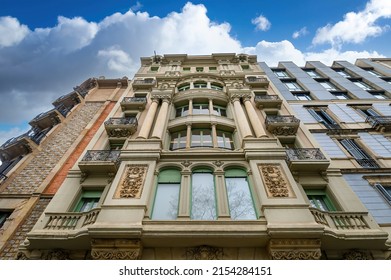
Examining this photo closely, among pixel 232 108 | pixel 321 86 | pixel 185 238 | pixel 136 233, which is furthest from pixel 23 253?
pixel 321 86

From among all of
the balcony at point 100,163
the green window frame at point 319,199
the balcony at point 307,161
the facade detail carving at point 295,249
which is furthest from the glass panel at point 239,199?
the balcony at point 100,163

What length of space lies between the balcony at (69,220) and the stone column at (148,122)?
4.88m

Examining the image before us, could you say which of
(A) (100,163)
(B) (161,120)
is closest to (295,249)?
(A) (100,163)

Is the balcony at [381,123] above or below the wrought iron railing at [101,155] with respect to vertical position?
above

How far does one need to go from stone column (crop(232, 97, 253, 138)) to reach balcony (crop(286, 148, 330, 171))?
240 cm

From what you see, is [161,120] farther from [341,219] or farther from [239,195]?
[341,219]

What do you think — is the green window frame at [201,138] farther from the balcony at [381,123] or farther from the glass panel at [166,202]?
the balcony at [381,123]

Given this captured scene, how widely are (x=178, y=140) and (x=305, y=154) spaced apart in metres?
6.97

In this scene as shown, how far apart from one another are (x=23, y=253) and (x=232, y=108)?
520 inches

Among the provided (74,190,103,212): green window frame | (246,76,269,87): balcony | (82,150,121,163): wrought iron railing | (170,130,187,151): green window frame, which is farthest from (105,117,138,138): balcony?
(246,76,269,87): balcony

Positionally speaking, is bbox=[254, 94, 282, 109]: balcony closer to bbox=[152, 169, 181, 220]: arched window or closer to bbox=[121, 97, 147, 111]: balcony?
bbox=[121, 97, 147, 111]: balcony

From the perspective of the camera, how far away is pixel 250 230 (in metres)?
7.39

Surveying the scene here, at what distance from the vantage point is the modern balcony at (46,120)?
17859 millimetres
